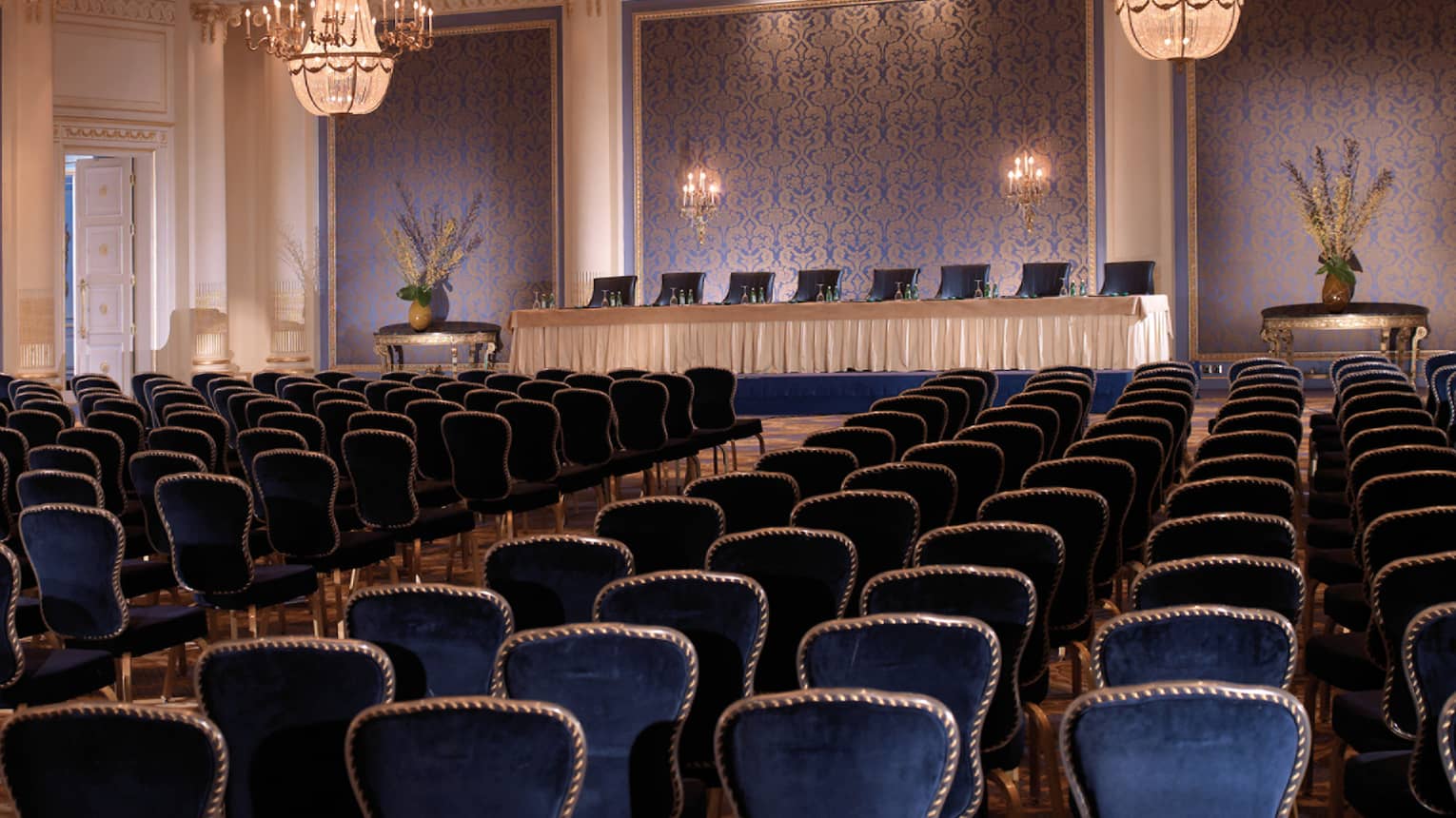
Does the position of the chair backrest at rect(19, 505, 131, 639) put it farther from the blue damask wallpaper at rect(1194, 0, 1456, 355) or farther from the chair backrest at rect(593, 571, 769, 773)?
the blue damask wallpaper at rect(1194, 0, 1456, 355)

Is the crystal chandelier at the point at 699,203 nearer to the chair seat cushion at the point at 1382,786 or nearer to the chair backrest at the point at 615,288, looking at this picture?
the chair backrest at the point at 615,288

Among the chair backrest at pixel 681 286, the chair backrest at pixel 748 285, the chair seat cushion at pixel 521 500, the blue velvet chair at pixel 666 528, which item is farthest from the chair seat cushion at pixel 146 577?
the chair backrest at pixel 681 286

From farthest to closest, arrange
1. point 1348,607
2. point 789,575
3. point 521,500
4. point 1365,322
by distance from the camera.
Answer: point 1365,322, point 521,500, point 1348,607, point 789,575

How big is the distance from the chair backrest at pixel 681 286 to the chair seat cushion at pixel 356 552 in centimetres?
988

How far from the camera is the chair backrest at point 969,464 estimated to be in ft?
18.6

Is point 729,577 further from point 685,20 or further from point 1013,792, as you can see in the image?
point 685,20

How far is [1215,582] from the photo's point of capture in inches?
133

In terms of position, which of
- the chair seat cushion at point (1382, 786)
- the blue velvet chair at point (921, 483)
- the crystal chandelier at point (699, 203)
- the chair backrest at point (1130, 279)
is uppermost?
the crystal chandelier at point (699, 203)

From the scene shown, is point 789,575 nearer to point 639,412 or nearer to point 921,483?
point 921,483

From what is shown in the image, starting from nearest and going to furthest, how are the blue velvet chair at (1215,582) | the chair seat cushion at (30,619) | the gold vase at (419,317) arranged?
the blue velvet chair at (1215,582) < the chair seat cushion at (30,619) < the gold vase at (419,317)

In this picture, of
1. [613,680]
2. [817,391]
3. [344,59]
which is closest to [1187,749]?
[613,680]

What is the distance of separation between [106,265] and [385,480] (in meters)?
12.4

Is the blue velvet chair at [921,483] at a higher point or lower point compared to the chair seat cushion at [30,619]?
higher

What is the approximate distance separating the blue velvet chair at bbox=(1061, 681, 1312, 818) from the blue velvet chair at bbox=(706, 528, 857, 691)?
136cm
